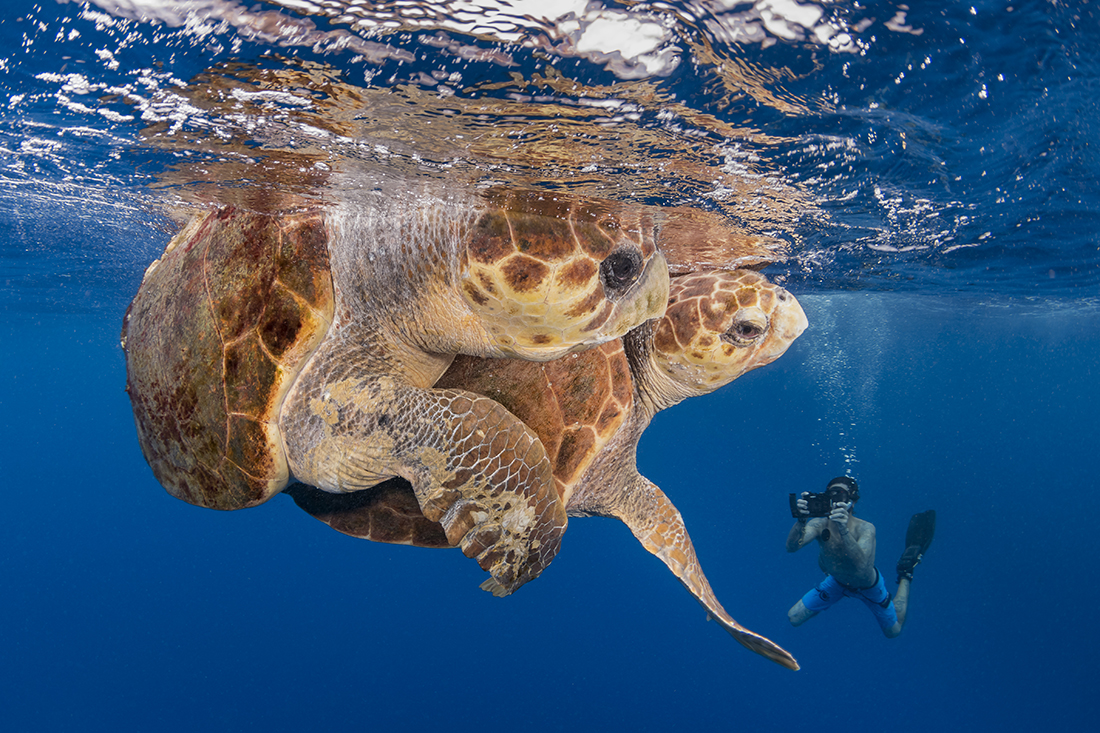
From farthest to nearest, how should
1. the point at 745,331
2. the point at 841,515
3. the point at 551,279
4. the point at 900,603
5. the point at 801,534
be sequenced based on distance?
the point at 900,603 < the point at 801,534 < the point at 841,515 < the point at 745,331 < the point at 551,279

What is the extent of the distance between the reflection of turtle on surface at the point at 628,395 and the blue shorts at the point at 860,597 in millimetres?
7759

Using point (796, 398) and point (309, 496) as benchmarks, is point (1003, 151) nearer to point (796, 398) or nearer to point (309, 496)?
point (309, 496)

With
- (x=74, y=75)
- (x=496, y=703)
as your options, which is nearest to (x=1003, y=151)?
(x=74, y=75)

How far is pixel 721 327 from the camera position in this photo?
3.15m

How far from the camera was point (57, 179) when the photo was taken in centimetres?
480

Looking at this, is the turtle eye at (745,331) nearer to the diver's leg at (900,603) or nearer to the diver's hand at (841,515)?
the diver's hand at (841,515)

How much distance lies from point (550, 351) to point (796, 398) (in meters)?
79.1

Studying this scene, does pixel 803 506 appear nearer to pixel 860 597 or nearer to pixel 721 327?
pixel 860 597

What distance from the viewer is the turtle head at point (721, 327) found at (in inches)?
121

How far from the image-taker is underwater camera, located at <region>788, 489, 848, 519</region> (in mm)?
7680

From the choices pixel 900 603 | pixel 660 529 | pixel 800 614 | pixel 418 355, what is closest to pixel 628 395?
pixel 660 529

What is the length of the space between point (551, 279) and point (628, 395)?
1304 millimetres

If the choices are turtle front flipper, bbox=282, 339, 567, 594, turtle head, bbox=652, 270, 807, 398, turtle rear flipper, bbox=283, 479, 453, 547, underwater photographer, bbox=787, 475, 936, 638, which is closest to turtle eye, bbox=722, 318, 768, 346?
turtle head, bbox=652, 270, 807, 398

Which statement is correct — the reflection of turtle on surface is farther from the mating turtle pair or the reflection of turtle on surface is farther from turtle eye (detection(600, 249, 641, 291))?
turtle eye (detection(600, 249, 641, 291))
